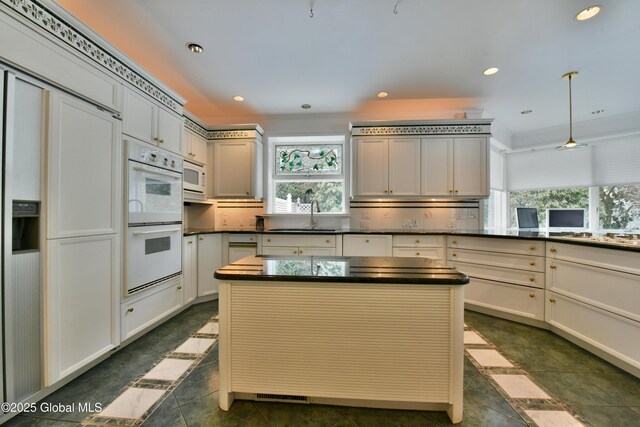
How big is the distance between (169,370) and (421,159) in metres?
3.69

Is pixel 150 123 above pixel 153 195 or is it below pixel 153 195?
above

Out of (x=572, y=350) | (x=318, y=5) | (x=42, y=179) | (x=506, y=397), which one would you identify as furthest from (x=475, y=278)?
(x=42, y=179)

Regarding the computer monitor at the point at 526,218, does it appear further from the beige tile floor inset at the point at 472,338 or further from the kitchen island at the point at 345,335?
the kitchen island at the point at 345,335

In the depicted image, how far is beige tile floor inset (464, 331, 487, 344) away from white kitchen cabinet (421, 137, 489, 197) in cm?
185

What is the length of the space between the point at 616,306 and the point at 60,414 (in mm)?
3816

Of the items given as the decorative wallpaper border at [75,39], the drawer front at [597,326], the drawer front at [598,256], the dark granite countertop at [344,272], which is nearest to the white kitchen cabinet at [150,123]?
the decorative wallpaper border at [75,39]

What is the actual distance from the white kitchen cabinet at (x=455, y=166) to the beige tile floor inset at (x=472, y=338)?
6.08ft

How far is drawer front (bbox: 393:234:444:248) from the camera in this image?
312cm

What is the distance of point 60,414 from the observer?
4.52ft

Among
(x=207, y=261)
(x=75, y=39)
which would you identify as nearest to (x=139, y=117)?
(x=75, y=39)

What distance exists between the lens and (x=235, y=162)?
3594 millimetres

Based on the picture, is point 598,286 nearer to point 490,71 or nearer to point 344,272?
point 344,272

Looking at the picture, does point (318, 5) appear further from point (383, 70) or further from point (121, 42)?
point (121, 42)

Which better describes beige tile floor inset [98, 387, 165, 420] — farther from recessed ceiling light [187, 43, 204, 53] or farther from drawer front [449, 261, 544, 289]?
drawer front [449, 261, 544, 289]
